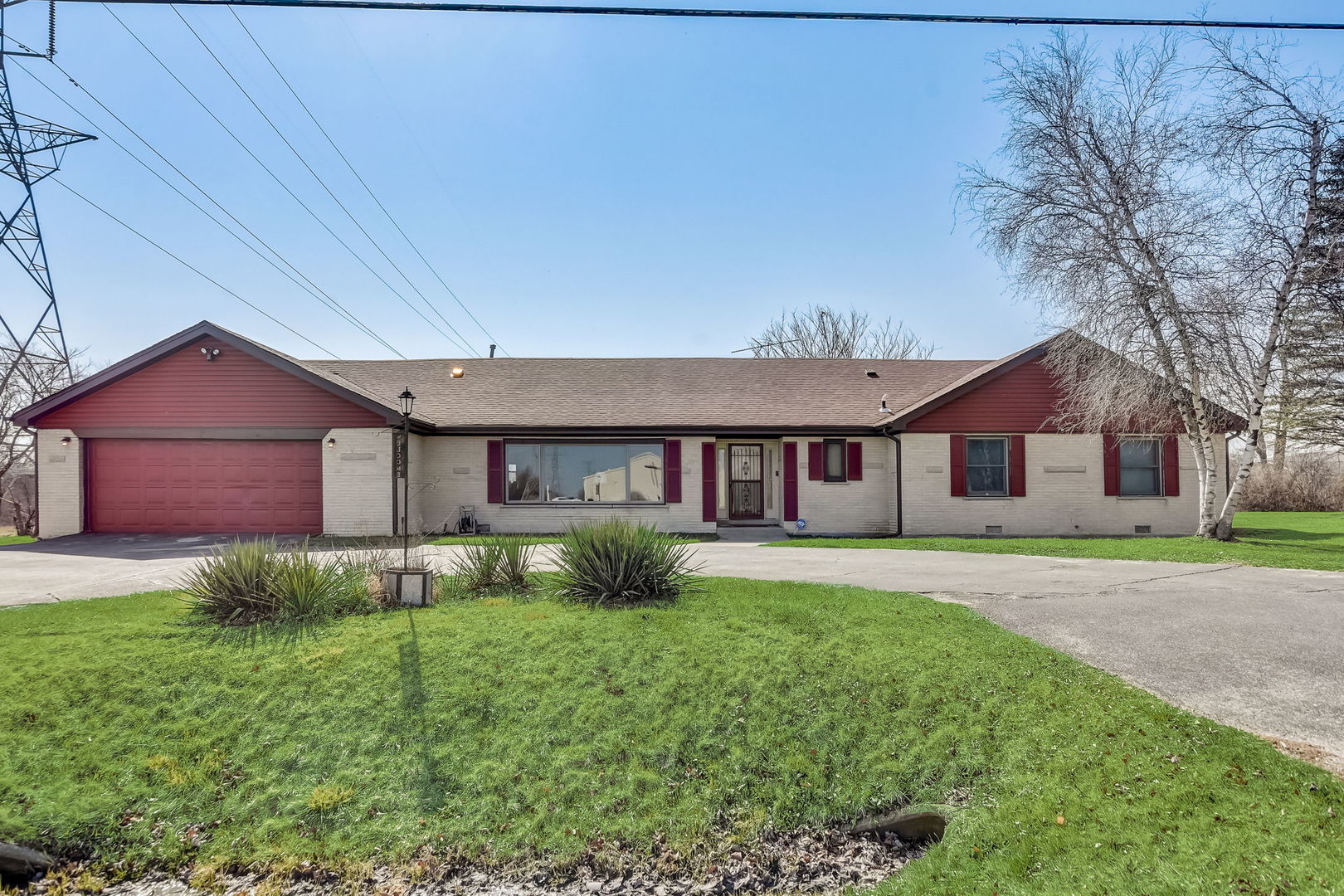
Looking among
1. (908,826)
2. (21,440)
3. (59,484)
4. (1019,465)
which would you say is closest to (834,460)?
(1019,465)

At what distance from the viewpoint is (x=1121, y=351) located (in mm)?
13141

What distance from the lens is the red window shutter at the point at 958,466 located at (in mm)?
15305

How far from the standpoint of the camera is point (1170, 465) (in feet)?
50.2

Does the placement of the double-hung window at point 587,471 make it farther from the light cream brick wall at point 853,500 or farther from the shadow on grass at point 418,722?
the shadow on grass at point 418,722

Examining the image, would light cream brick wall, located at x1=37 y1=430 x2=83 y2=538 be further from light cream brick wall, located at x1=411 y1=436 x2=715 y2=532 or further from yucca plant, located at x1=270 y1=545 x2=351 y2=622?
yucca plant, located at x1=270 y1=545 x2=351 y2=622

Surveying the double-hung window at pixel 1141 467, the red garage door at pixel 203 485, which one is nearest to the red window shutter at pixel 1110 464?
the double-hung window at pixel 1141 467

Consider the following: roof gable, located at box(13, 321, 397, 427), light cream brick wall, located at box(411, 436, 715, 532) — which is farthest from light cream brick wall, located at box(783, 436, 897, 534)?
roof gable, located at box(13, 321, 397, 427)

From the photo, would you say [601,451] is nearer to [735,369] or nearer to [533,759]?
[735,369]

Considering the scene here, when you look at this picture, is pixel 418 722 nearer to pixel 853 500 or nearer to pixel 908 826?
pixel 908 826

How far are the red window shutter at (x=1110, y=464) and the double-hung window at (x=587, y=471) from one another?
10617mm

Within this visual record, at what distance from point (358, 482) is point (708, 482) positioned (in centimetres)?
810

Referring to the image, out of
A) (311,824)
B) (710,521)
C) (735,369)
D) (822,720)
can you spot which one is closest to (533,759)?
(311,824)

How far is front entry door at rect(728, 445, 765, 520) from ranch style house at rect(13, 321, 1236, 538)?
5 cm

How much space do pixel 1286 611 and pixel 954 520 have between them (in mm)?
8432
